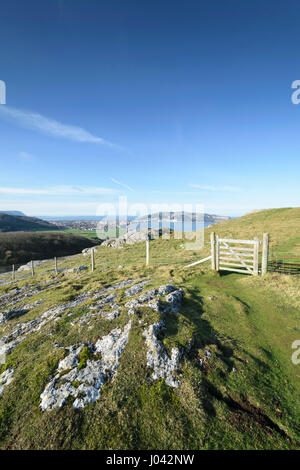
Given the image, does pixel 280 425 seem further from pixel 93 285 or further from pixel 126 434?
pixel 93 285

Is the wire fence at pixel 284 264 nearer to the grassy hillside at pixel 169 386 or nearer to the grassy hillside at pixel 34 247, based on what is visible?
the grassy hillside at pixel 169 386

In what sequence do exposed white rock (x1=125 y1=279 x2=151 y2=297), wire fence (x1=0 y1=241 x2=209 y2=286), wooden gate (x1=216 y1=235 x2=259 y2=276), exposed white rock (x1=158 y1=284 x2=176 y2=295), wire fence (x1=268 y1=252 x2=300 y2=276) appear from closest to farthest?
exposed white rock (x1=158 y1=284 x2=176 y2=295), exposed white rock (x1=125 y1=279 x2=151 y2=297), wooden gate (x1=216 y1=235 x2=259 y2=276), wire fence (x1=268 y1=252 x2=300 y2=276), wire fence (x1=0 y1=241 x2=209 y2=286)

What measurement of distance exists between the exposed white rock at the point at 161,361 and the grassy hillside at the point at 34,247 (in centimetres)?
8462

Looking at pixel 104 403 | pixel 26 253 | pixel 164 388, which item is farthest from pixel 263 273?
pixel 26 253

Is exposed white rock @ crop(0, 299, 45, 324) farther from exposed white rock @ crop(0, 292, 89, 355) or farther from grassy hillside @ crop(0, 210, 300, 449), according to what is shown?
exposed white rock @ crop(0, 292, 89, 355)

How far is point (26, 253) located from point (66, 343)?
92.5m

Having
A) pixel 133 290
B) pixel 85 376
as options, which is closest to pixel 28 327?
pixel 85 376

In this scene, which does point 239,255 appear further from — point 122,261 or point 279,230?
point 279,230

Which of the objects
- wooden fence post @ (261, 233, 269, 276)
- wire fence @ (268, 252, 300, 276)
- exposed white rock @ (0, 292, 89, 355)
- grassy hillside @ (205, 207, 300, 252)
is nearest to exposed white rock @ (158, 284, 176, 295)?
exposed white rock @ (0, 292, 89, 355)

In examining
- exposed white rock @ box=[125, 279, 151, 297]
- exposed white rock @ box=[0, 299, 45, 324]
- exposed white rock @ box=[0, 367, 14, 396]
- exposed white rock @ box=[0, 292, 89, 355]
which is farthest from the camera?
exposed white rock @ box=[125, 279, 151, 297]

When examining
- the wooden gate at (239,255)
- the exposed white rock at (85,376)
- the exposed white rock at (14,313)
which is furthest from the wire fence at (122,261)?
the exposed white rock at (85,376)

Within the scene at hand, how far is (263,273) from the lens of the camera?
15625mm

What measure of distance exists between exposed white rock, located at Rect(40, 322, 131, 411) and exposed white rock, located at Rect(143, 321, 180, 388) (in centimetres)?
96

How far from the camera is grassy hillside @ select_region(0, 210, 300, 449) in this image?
14.3ft
